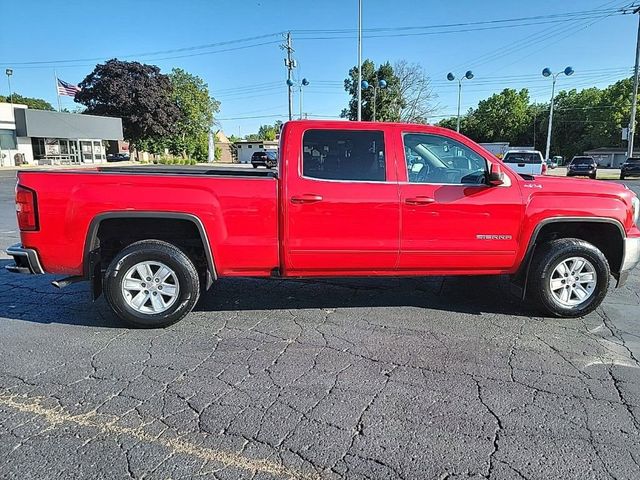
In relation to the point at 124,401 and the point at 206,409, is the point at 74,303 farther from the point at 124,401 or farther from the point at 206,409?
the point at 206,409

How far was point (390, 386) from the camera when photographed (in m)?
3.37

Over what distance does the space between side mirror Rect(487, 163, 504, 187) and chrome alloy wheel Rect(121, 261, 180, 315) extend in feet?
10.3

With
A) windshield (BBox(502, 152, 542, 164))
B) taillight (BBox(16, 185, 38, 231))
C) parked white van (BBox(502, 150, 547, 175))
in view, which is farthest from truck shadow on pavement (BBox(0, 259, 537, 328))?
windshield (BBox(502, 152, 542, 164))

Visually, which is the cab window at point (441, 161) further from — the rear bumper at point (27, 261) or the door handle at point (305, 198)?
the rear bumper at point (27, 261)

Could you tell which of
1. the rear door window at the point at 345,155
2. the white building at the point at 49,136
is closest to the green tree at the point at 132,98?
the white building at the point at 49,136

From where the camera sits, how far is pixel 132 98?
56.8 m

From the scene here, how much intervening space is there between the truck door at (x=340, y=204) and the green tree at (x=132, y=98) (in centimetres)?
5806

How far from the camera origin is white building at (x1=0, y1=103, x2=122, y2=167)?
4244 centimetres

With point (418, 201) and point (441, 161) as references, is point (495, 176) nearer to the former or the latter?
point (441, 161)

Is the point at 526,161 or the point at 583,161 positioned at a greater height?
the point at 526,161

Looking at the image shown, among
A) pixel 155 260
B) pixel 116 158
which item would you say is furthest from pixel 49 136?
pixel 155 260

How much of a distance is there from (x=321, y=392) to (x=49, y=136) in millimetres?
49818

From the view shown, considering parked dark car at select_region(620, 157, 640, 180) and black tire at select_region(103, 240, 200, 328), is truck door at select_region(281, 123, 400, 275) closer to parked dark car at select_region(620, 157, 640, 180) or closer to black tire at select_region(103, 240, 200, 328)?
black tire at select_region(103, 240, 200, 328)

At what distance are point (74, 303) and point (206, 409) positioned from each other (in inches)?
115
